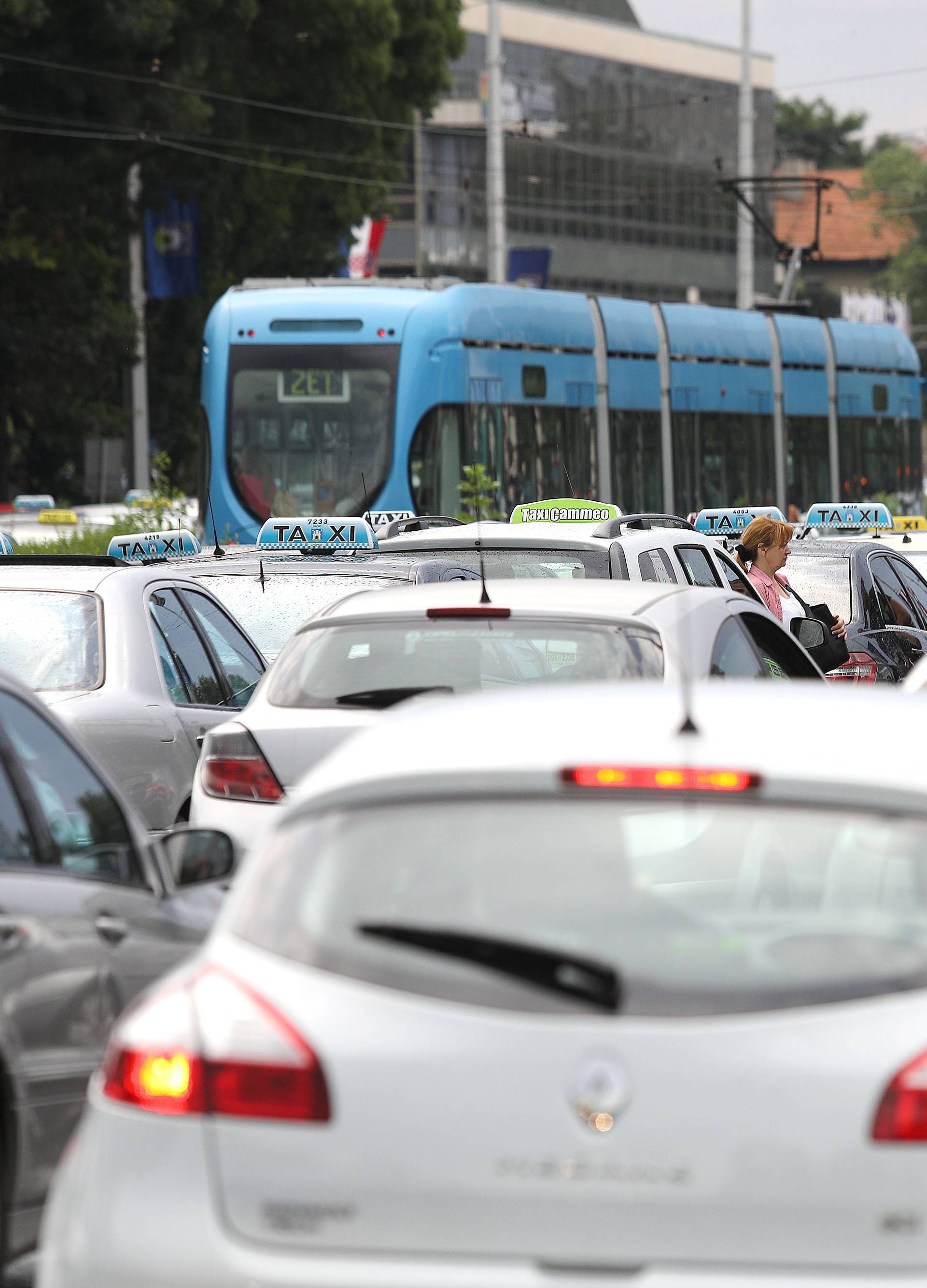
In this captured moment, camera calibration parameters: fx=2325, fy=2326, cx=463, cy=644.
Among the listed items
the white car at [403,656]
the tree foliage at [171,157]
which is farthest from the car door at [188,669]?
the tree foliage at [171,157]

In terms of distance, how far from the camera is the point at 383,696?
679 centimetres

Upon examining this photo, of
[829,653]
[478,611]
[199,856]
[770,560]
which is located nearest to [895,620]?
[770,560]

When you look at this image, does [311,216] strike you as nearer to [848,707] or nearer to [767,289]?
[848,707]

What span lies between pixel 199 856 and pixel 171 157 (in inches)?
1306

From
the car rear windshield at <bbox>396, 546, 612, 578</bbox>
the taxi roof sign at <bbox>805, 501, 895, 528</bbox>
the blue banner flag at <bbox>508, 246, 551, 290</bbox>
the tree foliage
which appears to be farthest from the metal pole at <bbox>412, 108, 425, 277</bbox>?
the car rear windshield at <bbox>396, 546, 612, 578</bbox>

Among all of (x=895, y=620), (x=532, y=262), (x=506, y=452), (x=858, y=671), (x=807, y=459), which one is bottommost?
(x=858, y=671)

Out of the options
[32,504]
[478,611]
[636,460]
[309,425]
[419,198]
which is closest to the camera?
[478,611]

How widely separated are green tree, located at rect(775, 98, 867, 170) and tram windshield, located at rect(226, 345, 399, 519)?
137m

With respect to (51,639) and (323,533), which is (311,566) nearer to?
(51,639)

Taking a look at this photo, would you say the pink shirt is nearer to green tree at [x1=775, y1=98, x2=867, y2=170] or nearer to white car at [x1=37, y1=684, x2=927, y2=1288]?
white car at [x1=37, y1=684, x2=927, y2=1288]

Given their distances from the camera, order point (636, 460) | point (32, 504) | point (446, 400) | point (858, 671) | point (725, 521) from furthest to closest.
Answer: point (32, 504) < point (636, 460) < point (446, 400) < point (725, 521) < point (858, 671)

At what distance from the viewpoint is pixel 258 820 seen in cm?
684

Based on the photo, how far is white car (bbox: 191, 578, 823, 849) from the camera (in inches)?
259

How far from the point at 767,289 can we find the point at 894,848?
365 ft
